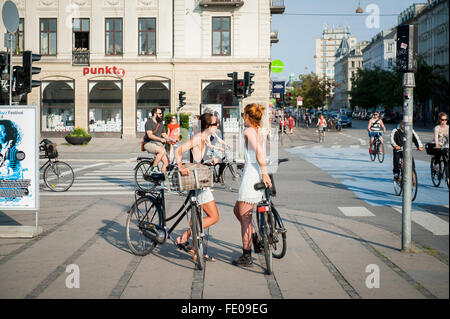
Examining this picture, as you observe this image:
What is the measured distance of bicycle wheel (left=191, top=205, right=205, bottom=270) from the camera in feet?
20.0

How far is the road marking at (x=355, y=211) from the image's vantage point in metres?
10.0

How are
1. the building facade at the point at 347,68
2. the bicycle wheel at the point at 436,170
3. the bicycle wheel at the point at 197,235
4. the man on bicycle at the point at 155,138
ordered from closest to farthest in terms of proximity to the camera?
1. the bicycle wheel at the point at 197,235
2. the bicycle wheel at the point at 436,170
3. the man on bicycle at the point at 155,138
4. the building facade at the point at 347,68

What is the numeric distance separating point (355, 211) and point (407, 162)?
330cm

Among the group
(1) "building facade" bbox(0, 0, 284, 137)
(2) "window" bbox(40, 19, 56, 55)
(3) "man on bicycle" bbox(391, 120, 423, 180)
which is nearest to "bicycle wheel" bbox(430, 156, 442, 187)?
(3) "man on bicycle" bbox(391, 120, 423, 180)

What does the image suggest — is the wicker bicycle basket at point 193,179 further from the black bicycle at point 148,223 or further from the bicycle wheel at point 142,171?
the bicycle wheel at point 142,171

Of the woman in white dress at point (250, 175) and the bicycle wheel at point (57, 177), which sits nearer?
the woman in white dress at point (250, 175)

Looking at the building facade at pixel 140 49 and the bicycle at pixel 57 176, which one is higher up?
the building facade at pixel 140 49

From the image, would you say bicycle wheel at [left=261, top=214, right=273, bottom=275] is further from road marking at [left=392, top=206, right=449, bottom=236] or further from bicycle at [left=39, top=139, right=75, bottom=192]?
bicycle at [left=39, top=139, right=75, bottom=192]

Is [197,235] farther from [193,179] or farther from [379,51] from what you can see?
[379,51]

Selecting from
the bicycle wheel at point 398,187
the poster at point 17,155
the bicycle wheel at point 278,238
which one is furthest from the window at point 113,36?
the bicycle wheel at point 278,238

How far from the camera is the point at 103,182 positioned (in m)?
15.2

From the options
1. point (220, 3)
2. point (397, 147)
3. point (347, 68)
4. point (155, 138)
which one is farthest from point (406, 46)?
point (347, 68)

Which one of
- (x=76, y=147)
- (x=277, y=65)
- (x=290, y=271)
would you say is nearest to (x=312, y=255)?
(x=290, y=271)

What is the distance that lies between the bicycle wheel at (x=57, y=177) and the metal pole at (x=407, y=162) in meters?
8.62
